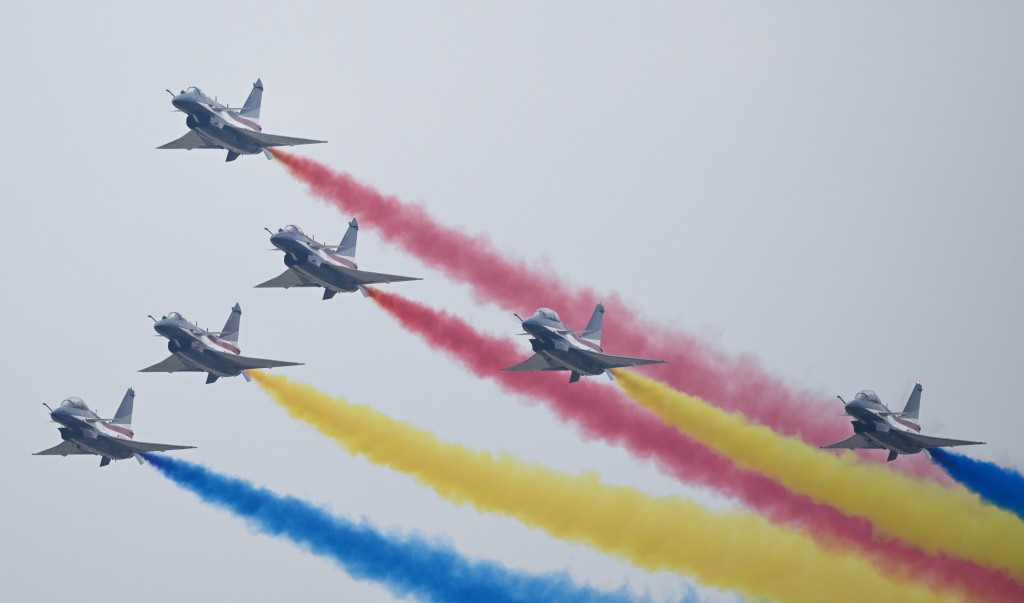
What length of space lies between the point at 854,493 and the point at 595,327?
15.3m

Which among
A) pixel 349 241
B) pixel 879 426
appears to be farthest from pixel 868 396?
pixel 349 241

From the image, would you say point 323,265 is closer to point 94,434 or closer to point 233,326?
point 233,326

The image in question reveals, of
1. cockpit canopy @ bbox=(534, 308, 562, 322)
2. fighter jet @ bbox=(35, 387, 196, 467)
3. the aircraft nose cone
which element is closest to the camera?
the aircraft nose cone

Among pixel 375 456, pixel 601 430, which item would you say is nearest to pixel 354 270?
pixel 375 456

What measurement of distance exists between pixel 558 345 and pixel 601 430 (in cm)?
680

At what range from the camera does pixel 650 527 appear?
77375 millimetres

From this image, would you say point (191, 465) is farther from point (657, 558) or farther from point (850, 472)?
point (850, 472)

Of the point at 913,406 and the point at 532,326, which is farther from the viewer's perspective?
the point at 913,406

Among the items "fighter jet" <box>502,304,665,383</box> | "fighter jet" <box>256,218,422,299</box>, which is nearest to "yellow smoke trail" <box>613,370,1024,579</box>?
"fighter jet" <box>502,304,665,383</box>

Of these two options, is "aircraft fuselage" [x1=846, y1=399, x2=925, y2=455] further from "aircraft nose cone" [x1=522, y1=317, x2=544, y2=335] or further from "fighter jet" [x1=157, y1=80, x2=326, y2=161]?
"fighter jet" [x1=157, y1=80, x2=326, y2=161]

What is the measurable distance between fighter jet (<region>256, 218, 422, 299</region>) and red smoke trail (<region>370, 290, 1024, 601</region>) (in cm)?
473

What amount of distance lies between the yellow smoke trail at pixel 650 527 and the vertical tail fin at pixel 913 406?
742cm

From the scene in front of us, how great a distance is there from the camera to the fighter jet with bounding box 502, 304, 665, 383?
7312 cm

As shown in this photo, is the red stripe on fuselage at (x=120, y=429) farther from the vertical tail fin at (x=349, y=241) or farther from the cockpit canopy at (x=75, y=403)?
the vertical tail fin at (x=349, y=241)
